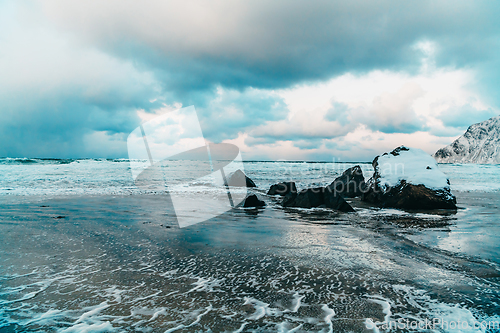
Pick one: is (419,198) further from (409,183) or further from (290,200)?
(290,200)

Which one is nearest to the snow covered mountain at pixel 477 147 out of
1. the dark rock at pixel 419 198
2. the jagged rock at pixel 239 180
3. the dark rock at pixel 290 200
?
the jagged rock at pixel 239 180

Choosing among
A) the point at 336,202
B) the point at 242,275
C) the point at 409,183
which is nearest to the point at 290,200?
the point at 336,202

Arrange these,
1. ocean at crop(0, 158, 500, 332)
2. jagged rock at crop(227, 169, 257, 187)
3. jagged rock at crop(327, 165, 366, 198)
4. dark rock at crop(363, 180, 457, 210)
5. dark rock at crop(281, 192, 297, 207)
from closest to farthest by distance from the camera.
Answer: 1. ocean at crop(0, 158, 500, 332)
2. dark rock at crop(363, 180, 457, 210)
3. dark rock at crop(281, 192, 297, 207)
4. jagged rock at crop(327, 165, 366, 198)
5. jagged rock at crop(227, 169, 257, 187)

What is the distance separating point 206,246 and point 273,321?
224 centimetres

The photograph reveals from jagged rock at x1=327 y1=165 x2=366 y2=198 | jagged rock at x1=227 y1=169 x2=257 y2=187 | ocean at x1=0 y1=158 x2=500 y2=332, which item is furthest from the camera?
jagged rock at x1=227 y1=169 x2=257 y2=187

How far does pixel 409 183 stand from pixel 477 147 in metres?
75.1

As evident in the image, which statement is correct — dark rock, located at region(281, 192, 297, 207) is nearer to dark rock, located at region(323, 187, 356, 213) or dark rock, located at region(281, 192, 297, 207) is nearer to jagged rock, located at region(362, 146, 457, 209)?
dark rock, located at region(323, 187, 356, 213)

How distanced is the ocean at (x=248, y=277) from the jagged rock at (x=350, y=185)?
Result: 4990 millimetres

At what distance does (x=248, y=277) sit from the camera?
2.95 m

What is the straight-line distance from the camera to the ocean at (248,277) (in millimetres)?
2105

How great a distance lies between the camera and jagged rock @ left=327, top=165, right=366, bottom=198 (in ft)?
35.2

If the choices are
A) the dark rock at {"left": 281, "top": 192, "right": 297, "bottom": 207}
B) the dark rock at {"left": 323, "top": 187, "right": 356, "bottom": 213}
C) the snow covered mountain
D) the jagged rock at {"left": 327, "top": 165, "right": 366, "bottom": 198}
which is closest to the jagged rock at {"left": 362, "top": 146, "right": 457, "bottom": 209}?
the jagged rock at {"left": 327, "top": 165, "right": 366, "bottom": 198}

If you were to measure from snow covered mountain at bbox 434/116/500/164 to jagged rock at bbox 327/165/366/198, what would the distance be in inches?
2553

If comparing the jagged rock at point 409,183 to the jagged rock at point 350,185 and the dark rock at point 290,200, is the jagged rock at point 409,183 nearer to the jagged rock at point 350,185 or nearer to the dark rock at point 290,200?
the jagged rock at point 350,185
